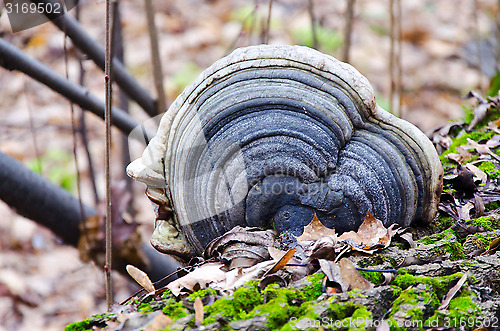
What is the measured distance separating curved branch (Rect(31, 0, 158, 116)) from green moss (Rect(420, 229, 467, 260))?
249cm

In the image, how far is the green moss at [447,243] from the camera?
1989mm

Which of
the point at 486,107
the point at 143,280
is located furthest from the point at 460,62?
the point at 143,280

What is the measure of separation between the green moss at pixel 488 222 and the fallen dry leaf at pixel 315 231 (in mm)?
764

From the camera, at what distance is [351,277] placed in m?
1.71

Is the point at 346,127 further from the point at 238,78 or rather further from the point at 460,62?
the point at 460,62

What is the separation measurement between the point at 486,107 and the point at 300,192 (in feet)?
7.72

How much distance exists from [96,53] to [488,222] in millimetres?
2911

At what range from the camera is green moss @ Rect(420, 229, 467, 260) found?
1.99 m

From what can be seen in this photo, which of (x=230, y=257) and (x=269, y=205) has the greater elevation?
(x=269, y=205)

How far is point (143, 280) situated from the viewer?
1913 mm

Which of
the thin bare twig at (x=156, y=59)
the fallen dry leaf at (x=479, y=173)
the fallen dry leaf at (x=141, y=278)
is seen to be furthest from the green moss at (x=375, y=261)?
the thin bare twig at (x=156, y=59)

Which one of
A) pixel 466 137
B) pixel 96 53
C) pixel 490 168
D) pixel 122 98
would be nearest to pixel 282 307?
pixel 490 168

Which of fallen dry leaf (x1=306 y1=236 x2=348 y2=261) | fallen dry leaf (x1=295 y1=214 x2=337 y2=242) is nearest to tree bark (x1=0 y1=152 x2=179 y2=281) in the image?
fallen dry leaf (x1=295 y1=214 x2=337 y2=242)

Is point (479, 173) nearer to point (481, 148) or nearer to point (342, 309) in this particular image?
point (481, 148)
